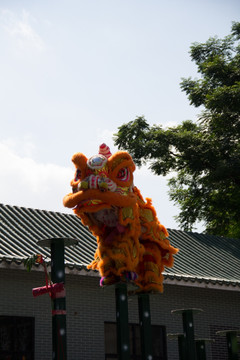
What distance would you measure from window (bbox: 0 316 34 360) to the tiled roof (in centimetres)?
130

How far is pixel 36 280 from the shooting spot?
12.0m

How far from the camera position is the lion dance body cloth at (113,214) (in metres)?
8.13

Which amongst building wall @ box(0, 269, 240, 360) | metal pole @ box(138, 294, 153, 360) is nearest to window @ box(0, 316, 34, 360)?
building wall @ box(0, 269, 240, 360)

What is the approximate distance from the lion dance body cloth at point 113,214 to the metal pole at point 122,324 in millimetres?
211

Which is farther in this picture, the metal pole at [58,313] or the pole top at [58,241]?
the pole top at [58,241]

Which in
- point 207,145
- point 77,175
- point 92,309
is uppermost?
point 207,145

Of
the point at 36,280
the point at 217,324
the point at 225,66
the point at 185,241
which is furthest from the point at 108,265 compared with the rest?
the point at 225,66

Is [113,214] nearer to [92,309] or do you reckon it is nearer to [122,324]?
[122,324]

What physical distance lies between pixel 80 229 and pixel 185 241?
11.6 feet

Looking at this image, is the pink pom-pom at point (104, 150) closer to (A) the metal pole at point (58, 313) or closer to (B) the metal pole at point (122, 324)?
(A) the metal pole at point (58, 313)

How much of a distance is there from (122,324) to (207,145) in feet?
53.5

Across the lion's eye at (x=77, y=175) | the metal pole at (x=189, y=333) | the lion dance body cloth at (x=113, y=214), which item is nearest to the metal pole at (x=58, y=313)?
the lion dance body cloth at (x=113, y=214)

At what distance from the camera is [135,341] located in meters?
13.1

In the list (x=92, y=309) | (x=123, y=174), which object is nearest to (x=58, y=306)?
(x=123, y=174)
